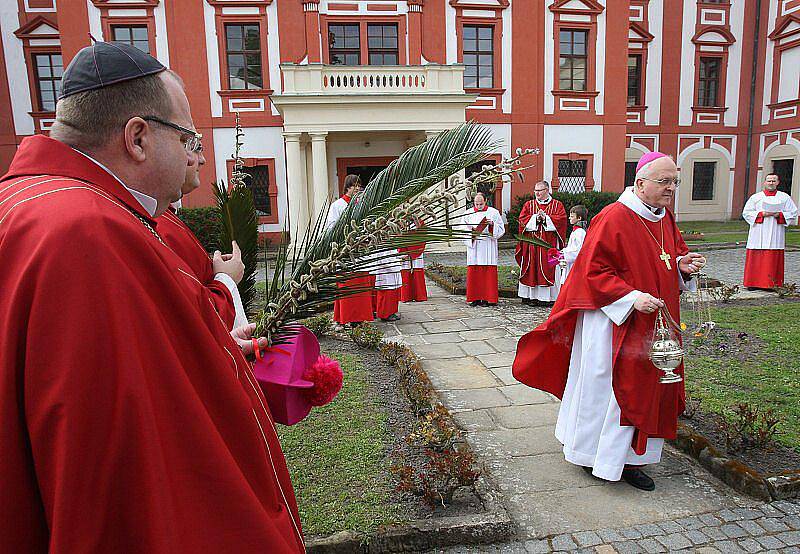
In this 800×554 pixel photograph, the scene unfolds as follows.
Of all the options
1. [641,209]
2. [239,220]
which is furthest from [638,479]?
[239,220]

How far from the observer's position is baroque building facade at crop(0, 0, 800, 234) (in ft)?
53.3

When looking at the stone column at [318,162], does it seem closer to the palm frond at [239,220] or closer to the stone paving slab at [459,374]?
the stone paving slab at [459,374]

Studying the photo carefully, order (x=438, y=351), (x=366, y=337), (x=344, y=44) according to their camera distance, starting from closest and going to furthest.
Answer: (x=438, y=351) → (x=366, y=337) → (x=344, y=44)

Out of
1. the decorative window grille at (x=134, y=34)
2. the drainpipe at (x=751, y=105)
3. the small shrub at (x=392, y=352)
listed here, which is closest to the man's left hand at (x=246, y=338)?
the small shrub at (x=392, y=352)

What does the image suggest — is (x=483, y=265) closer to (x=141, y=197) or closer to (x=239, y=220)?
(x=239, y=220)

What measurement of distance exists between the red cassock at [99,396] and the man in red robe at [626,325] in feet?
9.42

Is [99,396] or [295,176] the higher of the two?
[295,176]

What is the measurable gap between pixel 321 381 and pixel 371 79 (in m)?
15.9

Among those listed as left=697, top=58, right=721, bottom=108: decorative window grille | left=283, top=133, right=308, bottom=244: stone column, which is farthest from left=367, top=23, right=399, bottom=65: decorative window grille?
left=697, top=58, right=721, bottom=108: decorative window grille

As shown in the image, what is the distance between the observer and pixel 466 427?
461 cm

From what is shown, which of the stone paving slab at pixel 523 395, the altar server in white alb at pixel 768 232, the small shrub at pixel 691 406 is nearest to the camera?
the small shrub at pixel 691 406

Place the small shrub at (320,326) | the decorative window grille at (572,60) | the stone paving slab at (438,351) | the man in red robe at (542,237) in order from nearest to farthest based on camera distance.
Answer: the stone paving slab at (438,351) → the small shrub at (320,326) → the man in red robe at (542,237) → the decorative window grille at (572,60)

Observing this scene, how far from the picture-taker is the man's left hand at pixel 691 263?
142 inches

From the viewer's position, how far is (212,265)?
201cm
